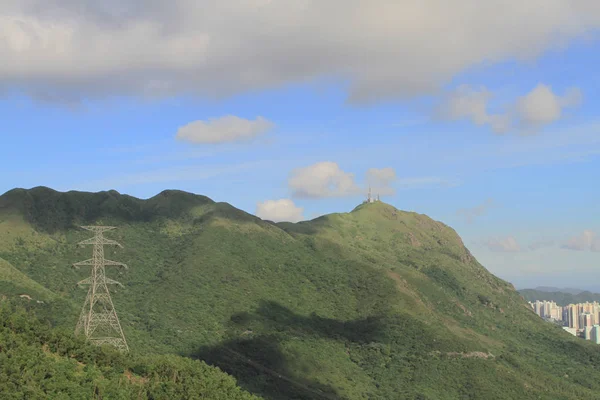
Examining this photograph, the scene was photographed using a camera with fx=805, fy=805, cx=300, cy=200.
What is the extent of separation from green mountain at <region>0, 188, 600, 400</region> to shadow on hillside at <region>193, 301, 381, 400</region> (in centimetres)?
32

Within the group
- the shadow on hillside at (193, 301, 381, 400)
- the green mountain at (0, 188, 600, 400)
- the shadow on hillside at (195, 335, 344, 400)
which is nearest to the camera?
the shadow on hillside at (195, 335, 344, 400)

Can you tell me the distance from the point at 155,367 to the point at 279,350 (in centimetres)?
6239

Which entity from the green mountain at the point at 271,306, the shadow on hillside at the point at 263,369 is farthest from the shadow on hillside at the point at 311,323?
the shadow on hillside at the point at 263,369

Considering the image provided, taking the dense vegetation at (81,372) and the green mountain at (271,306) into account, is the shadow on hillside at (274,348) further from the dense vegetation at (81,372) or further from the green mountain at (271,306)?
the dense vegetation at (81,372)

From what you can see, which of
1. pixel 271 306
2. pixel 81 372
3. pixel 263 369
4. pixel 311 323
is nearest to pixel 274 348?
pixel 263 369

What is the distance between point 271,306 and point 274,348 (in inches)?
740

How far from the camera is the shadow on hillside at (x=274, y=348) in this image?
116 metres

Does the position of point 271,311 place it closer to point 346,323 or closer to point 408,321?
point 346,323

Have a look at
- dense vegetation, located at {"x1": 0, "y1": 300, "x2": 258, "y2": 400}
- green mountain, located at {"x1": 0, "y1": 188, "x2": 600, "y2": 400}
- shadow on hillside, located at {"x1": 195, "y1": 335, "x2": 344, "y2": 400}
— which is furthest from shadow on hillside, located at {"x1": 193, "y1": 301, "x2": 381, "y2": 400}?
dense vegetation, located at {"x1": 0, "y1": 300, "x2": 258, "y2": 400}

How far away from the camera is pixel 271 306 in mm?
147500

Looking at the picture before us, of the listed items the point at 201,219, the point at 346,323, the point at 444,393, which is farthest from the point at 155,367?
the point at 201,219

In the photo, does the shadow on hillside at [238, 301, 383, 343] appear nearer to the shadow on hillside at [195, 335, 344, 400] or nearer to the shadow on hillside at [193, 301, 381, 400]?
the shadow on hillside at [193, 301, 381, 400]

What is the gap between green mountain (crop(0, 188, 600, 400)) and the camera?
4941 inches

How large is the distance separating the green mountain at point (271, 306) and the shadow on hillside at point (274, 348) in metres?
0.32
